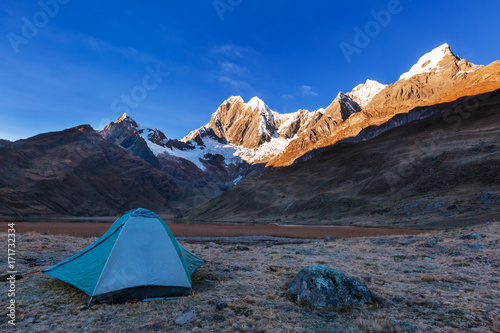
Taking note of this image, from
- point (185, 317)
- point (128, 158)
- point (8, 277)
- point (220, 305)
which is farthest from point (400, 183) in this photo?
point (128, 158)

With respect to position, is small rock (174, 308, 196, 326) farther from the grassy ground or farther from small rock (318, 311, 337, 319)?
small rock (318, 311, 337, 319)

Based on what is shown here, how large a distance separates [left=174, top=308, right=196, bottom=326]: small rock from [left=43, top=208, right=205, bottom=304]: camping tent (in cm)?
171

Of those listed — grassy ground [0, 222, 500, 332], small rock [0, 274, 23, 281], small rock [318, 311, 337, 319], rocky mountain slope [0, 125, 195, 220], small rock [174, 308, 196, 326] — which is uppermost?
rocky mountain slope [0, 125, 195, 220]

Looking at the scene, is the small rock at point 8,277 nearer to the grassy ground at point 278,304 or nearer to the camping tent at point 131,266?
the grassy ground at point 278,304

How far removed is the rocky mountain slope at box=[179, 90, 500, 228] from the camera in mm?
43156

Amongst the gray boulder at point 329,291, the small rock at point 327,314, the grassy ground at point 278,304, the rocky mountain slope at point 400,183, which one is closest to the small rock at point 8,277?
the grassy ground at point 278,304

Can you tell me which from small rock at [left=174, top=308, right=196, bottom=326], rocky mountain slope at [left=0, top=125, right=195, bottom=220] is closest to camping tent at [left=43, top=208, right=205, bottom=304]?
small rock at [left=174, top=308, right=196, bottom=326]

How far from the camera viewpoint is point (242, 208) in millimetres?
94562

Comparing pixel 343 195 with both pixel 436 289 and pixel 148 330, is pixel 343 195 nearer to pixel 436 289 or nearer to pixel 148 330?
pixel 436 289

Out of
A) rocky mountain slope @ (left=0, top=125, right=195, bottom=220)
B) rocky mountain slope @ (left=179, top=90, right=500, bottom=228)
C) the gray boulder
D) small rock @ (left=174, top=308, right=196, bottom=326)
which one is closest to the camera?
small rock @ (left=174, top=308, right=196, bottom=326)

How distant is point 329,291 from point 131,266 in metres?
5.84

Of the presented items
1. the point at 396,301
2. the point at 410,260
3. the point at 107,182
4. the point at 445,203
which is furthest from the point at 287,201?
the point at 107,182

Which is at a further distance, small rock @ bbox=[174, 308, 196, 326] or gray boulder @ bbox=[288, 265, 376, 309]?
gray boulder @ bbox=[288, 265, 376, 309]

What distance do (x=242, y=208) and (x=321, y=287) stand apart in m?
87.9
